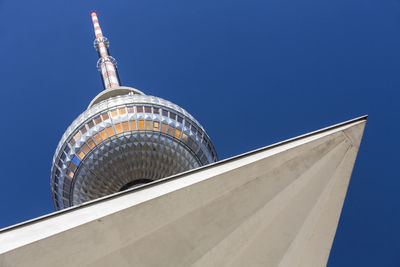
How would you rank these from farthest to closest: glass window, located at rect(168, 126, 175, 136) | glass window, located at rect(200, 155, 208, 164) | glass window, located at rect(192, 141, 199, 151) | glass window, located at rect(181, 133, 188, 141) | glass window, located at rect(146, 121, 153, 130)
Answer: glass window, located at rect(200, 155, 208, 164) < glass window, located at rect(192, 141, 199, 151) < glass window, located at rect(181, 133, 188, 141) < glass window, located at rect(168, 126, 175, 136) < glass window, located at rect(146, 121, 153, 130)

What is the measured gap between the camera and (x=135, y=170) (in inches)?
829

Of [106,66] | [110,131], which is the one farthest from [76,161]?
[106,66]

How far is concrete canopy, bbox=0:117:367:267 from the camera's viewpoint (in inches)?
208

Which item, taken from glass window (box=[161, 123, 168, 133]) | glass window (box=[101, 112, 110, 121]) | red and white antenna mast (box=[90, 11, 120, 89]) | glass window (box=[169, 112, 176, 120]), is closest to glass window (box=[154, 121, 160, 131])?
glass window (box=[161, 123, 168, 133])

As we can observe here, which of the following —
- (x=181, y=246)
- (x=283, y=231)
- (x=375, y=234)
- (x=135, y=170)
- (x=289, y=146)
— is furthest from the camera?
(x=375, y=234)

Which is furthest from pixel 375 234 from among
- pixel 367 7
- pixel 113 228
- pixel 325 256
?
pixel 113 228

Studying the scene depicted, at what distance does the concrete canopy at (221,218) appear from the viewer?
528 cm

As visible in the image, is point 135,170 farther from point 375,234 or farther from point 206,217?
point 375,234

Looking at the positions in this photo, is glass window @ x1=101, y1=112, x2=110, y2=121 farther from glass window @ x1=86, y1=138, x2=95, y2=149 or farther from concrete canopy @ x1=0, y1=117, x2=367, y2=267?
concrete canopy @ x1=0, y1=117, x2=367, y2=267

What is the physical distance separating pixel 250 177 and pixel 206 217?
946 mm

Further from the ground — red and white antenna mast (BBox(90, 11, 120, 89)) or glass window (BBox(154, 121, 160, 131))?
red and white antenna mast (BBox(90, 11, 120, 89))

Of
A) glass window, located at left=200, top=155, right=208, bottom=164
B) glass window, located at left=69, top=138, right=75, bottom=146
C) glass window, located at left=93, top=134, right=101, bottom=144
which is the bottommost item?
glass window, located at left=200, top=155, right=208, bottom=164

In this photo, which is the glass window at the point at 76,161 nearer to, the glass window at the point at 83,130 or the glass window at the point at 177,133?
the glass window at the point at 83,130

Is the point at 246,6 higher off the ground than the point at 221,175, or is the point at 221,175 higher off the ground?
the point at 246,6
